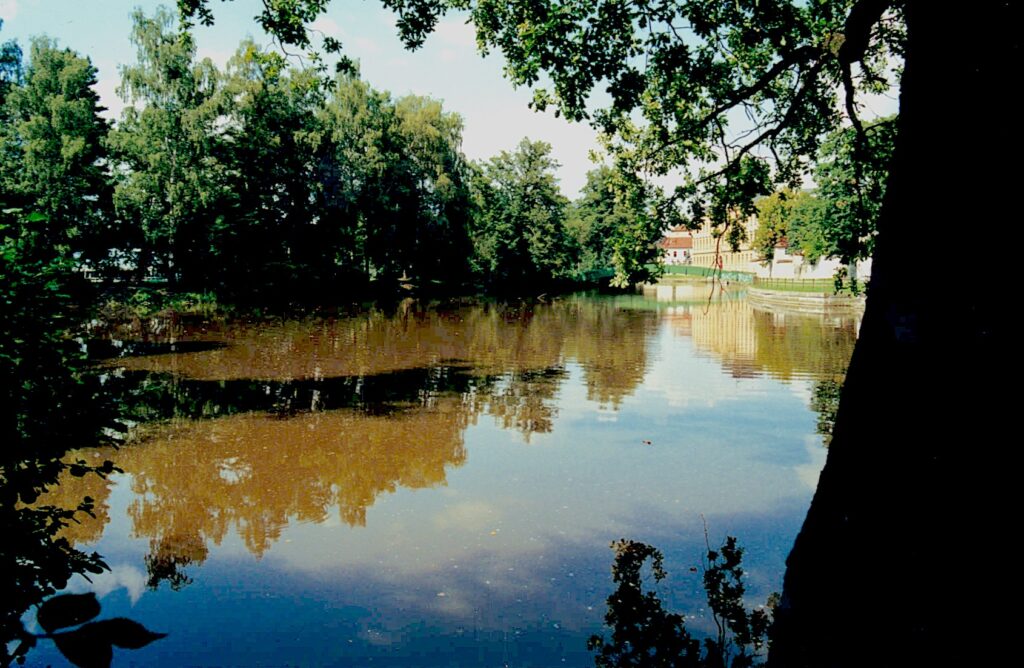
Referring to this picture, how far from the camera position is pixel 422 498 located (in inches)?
412

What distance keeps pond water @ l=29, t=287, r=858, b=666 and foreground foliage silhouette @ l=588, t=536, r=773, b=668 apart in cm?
20

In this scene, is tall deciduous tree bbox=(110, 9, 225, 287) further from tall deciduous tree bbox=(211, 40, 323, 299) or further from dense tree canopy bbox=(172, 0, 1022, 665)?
dense tree canopy bbox=(172, 0, 1022, 665)

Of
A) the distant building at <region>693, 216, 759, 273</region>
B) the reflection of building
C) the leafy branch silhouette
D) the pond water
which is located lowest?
the pond water

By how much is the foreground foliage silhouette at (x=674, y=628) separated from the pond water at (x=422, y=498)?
20 cm

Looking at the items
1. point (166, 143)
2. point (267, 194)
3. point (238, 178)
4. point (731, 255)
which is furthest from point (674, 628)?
point (731, 255)

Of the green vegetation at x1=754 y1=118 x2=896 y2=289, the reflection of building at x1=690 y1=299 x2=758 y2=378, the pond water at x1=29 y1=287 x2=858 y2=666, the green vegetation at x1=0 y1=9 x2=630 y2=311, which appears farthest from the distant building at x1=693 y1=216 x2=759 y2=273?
the green vegetation at x1=754 y1=118 x2=896 y2=289

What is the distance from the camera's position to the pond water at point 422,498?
6.83 m

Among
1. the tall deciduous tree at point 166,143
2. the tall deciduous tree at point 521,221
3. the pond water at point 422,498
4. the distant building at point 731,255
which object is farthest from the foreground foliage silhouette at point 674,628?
the distant building at point 731,255

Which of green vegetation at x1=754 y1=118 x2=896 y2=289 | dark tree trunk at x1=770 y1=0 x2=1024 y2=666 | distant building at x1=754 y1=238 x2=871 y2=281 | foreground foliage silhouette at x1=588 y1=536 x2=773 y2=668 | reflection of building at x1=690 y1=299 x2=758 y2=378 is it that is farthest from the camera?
distant building at x1=754 y1=238 x2=871 y2=281

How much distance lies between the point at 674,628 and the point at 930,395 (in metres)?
4.59

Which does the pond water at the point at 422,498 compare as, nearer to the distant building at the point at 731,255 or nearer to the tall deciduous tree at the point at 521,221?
the tall deciduous tree at the point at 521,221

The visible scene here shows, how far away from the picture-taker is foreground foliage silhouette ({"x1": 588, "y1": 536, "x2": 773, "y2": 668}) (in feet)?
18.6

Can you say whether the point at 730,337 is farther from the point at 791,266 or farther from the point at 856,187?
the point at 791,266

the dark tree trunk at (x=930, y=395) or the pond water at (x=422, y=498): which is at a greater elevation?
the dark tree trunk at (x=930, y=395)
